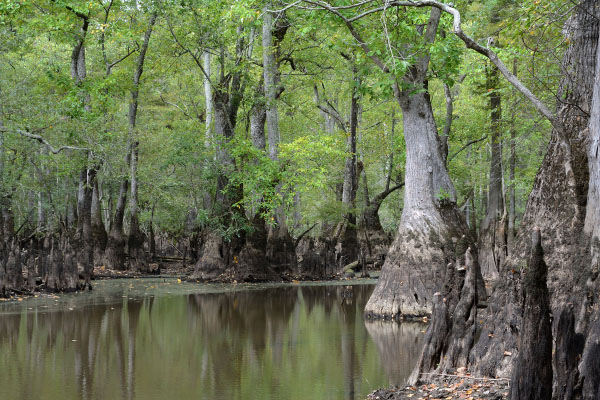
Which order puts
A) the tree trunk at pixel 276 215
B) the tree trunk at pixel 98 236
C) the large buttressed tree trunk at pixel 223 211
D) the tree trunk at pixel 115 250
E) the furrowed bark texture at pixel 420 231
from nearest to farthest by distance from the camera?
the furrowed bark texture at pixel 420 231
the large buttressed tree trunk at pixel 223 211
the tree trunk at pixel 276 215
the tree trunk at pixel 115 250
the tree trunk at pixel 98 236

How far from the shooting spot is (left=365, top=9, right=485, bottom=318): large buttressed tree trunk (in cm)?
1110

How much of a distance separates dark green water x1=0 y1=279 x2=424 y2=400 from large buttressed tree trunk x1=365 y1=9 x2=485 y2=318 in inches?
24.7

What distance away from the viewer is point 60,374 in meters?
7.27

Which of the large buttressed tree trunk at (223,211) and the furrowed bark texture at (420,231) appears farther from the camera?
the large buttressed tree trunk at (223,211)

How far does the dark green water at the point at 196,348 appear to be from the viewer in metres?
6.74

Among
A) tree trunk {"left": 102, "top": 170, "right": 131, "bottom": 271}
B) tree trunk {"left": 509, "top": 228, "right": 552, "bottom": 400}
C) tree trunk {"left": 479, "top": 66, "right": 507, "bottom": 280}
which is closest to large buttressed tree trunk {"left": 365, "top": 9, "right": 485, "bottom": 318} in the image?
tree trunk {"left": 479, "top": 66, "right": 507, "bottom": 280}

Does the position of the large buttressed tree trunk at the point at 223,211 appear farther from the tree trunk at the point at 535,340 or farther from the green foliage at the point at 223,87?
the tree trunk at the point at 535,340

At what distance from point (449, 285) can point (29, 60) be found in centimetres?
2665

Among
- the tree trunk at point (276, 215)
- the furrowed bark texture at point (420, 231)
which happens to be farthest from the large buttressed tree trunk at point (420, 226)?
the tree trunk at point (276, 215)

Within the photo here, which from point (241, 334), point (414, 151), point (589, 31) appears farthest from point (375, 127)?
point (589, 31)

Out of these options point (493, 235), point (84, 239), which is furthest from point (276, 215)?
point (493, 235)

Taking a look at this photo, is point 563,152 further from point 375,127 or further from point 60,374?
point 375,127

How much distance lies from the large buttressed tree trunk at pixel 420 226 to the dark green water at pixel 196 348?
628mm

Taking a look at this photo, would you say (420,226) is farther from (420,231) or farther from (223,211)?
(223,211)
